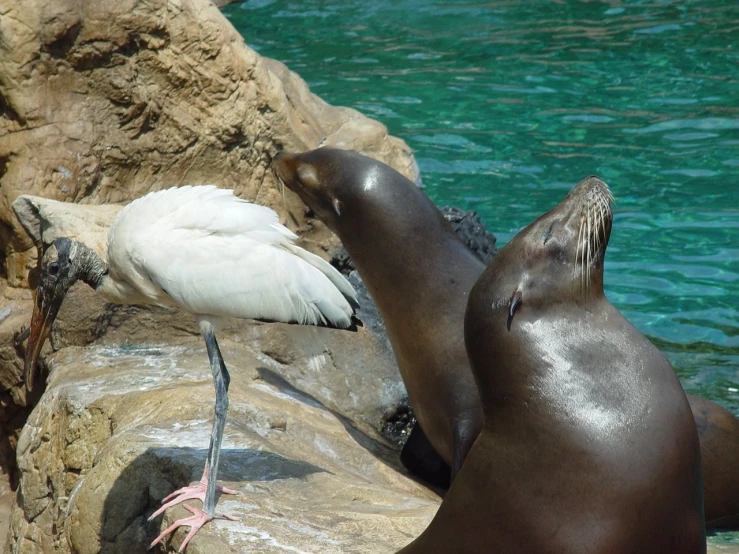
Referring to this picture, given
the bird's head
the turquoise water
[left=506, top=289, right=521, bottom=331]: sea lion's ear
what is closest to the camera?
[left=506, top=289, right=521, bottom=331]: sea lion's ear

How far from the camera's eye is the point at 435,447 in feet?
18.1

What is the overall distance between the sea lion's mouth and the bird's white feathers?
1.45 meters

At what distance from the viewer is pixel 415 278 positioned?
568cm

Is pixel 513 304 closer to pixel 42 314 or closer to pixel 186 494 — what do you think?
pixel 186 494

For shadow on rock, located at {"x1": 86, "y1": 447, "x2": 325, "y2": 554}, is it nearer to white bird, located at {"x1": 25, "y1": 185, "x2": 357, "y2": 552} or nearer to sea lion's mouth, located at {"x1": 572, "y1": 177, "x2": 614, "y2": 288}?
white bird, located at {"x1": 25, "y1": 185, "x2": 357, "y2": 552}

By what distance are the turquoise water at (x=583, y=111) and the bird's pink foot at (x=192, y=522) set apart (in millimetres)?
3699

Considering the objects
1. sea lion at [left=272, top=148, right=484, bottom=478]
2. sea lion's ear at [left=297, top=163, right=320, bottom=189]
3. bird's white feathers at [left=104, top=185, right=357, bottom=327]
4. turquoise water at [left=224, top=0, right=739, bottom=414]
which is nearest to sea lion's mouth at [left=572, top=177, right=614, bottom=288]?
bird's white feathers at [left=104, top=185, right=357, bottom=327]

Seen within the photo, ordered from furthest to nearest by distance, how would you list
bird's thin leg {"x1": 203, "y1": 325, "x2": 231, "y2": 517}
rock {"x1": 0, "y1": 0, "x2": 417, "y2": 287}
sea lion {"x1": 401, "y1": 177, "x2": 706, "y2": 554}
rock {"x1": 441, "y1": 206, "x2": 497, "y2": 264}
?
rock {"x1": 441, "y1": 206, "x2": 497, "y2": 264}, rock {"x1": 0, "y1": 0, "x2": 417, "y2": 287}, bird's thin leg {"x1": 203, "y1": 325, "x2": 231, "y2": 517}, sea lion {"x1": 401, "y1": 177, "x2": 706, "y2": 554}

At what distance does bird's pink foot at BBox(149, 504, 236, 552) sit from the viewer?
3.85m

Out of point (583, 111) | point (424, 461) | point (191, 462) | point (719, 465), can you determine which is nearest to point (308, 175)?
point (424, 461)

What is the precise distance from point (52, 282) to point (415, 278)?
6.13ft

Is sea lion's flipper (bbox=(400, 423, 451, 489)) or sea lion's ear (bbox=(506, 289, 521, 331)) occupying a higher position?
sea lion's ear (bbox=(506, 289, 521, 331))

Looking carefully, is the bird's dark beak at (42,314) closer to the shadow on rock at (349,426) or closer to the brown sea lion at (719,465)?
the shadow on rock at (349,426)

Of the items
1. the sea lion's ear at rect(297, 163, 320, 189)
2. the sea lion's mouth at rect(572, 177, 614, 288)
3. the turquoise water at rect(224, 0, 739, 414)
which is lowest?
the turquoise water at rect(224, 0, 739, 414)
